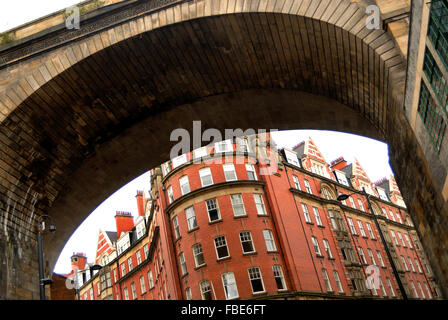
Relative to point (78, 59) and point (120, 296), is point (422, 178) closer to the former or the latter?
point (78, 59)

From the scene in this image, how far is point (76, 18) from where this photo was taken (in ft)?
38.1

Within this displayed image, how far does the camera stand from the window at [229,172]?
123 feet

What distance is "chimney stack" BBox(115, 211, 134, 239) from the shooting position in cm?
5841

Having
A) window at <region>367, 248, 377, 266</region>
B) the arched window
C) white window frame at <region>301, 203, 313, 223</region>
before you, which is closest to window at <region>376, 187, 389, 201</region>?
window at <region>367, 248, 377, 266</region>

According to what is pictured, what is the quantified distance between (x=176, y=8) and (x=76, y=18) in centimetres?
284

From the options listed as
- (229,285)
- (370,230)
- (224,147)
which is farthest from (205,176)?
(370,230)

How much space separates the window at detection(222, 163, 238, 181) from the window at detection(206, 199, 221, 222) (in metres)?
2.48

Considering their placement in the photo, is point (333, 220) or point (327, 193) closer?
point (333, 220)

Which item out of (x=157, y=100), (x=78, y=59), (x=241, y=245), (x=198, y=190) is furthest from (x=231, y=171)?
(x=78, y=59)

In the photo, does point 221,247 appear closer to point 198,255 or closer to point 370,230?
point 198,255

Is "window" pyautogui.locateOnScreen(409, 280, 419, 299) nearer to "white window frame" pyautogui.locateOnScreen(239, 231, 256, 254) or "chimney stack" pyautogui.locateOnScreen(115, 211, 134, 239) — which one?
"white window frame" pyautogui.locateOnScreen(239, 231, 256, 254)

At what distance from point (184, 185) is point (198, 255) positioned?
6270 mm

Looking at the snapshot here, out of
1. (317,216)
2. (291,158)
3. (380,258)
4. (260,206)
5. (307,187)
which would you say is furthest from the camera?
(380,258)

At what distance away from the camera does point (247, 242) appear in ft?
113
